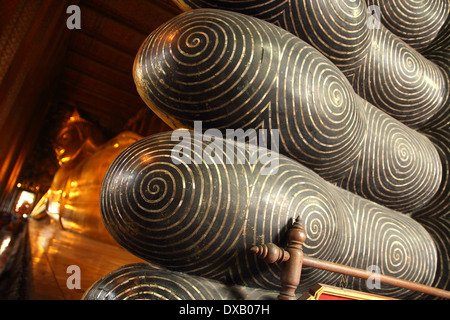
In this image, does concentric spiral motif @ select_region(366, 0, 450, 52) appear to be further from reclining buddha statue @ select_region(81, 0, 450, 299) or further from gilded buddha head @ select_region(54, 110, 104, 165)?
gilded buddha head @ select_region(54, 110, 104, 165)

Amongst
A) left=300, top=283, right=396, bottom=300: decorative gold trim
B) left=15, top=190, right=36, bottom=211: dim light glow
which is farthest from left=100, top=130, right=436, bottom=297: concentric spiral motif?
left=15, top=190, right=36, bottom=211: dim light glow

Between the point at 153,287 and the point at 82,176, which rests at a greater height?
the point at 82,176

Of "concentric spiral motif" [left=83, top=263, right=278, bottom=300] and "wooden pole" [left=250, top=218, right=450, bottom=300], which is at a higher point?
"wooden pole" [left=250, top=218, right=450, bottom=300]

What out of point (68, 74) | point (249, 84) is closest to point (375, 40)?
point (249, 84)

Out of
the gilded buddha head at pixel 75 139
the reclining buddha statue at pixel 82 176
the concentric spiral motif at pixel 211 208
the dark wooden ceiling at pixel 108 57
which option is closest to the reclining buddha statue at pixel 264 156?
the concentric spiral motif at pixel 211 208

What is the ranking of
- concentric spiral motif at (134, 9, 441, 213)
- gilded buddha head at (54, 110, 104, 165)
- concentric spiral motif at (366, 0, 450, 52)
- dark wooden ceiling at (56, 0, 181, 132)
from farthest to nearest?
gilded buddha head at (54, 110, 104, 165), dark wooden ceiling at (56, 0, 181, 132), concentric spiral motif at (366, 0, 450, 52), concentric spiral motif at (134, 9, 441, 213)

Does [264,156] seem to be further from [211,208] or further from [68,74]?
[68,74]

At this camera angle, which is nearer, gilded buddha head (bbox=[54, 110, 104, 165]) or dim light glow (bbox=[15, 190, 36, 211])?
gilded buddha head (bbox=[54, 110, 104, 165])

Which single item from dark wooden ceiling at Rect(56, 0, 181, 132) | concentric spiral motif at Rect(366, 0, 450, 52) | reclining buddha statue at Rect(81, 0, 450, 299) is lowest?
reclining buddha statue at Rect(81, 0, 450, 299)
